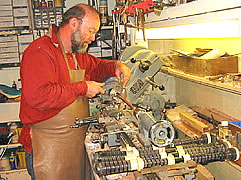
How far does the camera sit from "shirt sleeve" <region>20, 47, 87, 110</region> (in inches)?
86.9

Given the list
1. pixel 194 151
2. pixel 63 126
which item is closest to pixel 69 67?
pixel 63 126

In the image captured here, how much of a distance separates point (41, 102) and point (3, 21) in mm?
2164

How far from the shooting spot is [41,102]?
223cm

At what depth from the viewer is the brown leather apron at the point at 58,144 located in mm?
2477

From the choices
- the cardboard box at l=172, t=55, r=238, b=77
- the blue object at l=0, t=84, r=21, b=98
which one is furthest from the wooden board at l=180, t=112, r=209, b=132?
the blue object at l=0, t=84, r=21, b=98

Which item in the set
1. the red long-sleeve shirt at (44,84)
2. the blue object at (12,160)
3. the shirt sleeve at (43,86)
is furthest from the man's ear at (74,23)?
the blue object at (12,160)

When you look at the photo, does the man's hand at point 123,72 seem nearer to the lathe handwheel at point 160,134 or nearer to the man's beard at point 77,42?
the man's beard at point 77,42

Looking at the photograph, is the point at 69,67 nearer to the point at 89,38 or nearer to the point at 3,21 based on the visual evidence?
the point at 89,38

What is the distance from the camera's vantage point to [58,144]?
2.52 metres

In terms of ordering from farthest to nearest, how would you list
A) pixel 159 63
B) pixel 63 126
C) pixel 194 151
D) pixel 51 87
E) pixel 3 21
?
pixel 3 21
pixel 159 63
pixel 63 126
pixel 51 87
pixel 194 151

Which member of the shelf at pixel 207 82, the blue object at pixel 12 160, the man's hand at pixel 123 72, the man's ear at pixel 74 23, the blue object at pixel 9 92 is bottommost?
the blue object at pixel 12 160

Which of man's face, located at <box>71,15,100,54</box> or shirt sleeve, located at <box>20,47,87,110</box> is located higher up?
man's face, located at <box>71,15,100,54</box>

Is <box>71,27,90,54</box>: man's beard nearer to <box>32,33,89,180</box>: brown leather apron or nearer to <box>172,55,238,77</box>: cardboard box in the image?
<box>32,33,89,180</box>: brown leather apron

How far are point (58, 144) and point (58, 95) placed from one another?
0.51 meters
